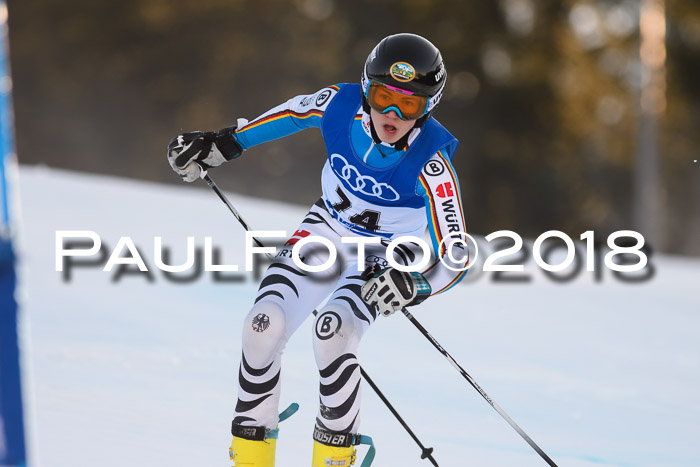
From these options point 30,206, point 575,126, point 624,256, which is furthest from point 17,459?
point 575,126

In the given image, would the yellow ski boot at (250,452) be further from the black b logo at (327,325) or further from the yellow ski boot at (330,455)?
the black b logo at (327,325)

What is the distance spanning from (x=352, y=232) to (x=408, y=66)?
71 centimetres

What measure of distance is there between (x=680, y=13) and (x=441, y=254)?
2377 cm

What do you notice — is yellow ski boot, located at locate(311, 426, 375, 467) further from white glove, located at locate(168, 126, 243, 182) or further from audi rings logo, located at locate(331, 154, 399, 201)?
white glove, located at locate(168, 126, 243, 182)

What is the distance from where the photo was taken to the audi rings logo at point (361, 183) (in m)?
3.60

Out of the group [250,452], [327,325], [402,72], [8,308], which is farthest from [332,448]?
[8,308]

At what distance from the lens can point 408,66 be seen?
3424mm

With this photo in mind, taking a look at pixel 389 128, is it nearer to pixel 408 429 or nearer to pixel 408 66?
pixel 408 66

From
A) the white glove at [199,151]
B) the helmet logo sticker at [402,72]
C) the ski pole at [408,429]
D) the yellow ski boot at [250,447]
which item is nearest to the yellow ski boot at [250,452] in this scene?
the yellow ski boot at [250,447]

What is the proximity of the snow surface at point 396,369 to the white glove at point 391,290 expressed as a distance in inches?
33.0

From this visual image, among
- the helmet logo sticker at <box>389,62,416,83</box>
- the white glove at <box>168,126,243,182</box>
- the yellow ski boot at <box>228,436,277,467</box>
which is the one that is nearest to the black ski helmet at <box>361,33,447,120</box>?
the helmet logo sticker at <box>389,62,416,83</box>

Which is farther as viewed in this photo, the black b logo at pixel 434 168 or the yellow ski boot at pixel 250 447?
the black b logo at pixel 434 168

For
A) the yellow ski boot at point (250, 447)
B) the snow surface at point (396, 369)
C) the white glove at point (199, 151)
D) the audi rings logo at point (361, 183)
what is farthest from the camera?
the snow surface at point (396, 369)

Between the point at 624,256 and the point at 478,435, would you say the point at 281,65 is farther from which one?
the point at 478,435
